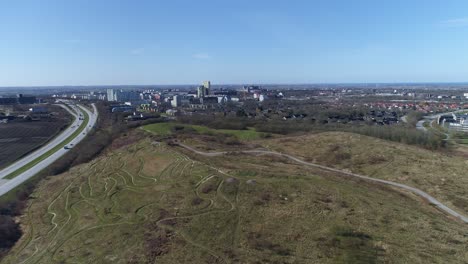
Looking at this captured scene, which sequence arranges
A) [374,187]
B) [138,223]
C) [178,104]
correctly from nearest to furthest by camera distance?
[138,223], [374,187], [178,104]

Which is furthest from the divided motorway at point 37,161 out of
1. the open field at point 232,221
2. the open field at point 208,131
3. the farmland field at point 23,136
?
the open field at point 208,131

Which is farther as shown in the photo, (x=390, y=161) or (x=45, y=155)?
(x=45, y=155)

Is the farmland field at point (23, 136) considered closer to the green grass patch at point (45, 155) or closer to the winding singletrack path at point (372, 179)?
the green grass patch at point (45, 155)

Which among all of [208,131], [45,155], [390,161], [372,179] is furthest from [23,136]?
[390,161]

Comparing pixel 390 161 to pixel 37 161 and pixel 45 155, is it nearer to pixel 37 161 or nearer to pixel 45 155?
pixel 37 161

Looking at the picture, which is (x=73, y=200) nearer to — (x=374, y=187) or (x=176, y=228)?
(x=176, y=228)

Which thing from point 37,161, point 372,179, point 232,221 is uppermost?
point 372,179

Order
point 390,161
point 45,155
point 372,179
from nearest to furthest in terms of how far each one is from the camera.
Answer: point 372,179 → point 390,161 → point 45,155

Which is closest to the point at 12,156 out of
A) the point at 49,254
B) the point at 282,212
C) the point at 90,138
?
the point at 90,138
